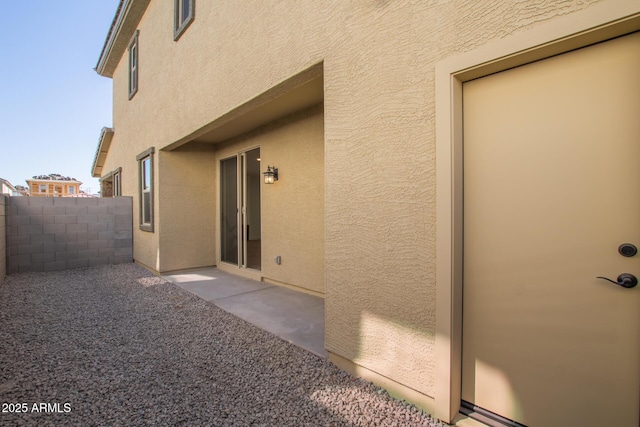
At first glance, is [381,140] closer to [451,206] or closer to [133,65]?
[451,206]

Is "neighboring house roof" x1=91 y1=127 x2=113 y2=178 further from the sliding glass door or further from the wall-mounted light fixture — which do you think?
the wall-mounted light fixture

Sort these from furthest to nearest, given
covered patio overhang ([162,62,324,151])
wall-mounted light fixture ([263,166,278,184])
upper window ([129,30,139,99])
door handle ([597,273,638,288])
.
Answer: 1. upper window ([129,30,139,99])
2. wall-mounted light fixture ([263,166,278,184])
3. covered patio overhang ([162,62,324,151])
4. door handle ([597,273,638,288])

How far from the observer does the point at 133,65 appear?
8773 millimetres

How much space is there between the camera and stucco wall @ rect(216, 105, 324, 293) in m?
4.64

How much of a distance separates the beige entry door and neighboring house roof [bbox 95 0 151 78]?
30.9 ft

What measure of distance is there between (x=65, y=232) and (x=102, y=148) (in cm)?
648

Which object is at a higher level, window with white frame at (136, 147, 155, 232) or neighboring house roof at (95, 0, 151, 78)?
neighboring house roof at (95, 0, 151, 78)

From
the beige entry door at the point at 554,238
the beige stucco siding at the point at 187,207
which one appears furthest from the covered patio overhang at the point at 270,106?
the beige entry door at the point at 554,238

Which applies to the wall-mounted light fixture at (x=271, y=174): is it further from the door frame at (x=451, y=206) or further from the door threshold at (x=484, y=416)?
the door threshold at (x=484, y=416)

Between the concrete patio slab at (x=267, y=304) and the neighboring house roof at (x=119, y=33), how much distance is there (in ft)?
24.2

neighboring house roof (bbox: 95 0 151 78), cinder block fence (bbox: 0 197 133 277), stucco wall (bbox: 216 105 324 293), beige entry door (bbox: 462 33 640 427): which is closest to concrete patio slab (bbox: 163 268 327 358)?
stucco wall (bbox: 216 105 324 293)

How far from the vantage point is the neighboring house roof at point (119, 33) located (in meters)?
7.62

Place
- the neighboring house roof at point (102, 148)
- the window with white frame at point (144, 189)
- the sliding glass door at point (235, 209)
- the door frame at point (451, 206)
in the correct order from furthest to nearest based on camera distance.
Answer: the neighboring house roof at point (102, 148), the window with white frame at point (144, 189), the sliding glass door at point (235, 209), the door frame at point (451, 206)

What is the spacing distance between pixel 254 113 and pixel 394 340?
4097 millimetres
